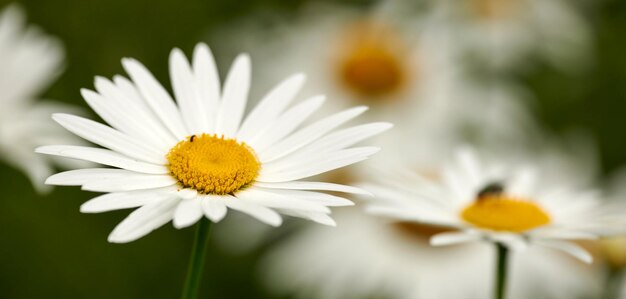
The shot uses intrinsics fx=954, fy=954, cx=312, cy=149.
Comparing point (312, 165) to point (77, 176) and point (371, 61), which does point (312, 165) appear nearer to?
point (77, 176)

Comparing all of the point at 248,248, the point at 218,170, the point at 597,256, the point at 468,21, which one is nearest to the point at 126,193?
the point at 218,170

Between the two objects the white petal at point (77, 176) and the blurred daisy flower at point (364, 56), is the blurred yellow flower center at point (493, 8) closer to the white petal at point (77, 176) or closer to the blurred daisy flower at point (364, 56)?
the blurred daisy flower at point (364, 56)

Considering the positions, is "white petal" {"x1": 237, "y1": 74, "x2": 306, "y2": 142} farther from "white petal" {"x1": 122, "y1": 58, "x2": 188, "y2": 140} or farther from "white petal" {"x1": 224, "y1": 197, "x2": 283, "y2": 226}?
"white petal" {"x1": 224, "y1": 197, "x2": 283, "y2": 226}

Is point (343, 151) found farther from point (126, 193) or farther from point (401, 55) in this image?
point (401, 55)

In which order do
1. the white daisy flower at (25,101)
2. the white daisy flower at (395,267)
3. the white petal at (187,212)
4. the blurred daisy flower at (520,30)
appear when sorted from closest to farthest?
the white petal at (187,212), the white daisy flower at (25,101), the white daisy flower at (395,267), the blurred daisy flower at (520,30)

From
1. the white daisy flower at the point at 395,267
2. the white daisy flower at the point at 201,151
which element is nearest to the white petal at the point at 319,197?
the white daisy flower at the point at 201,151
